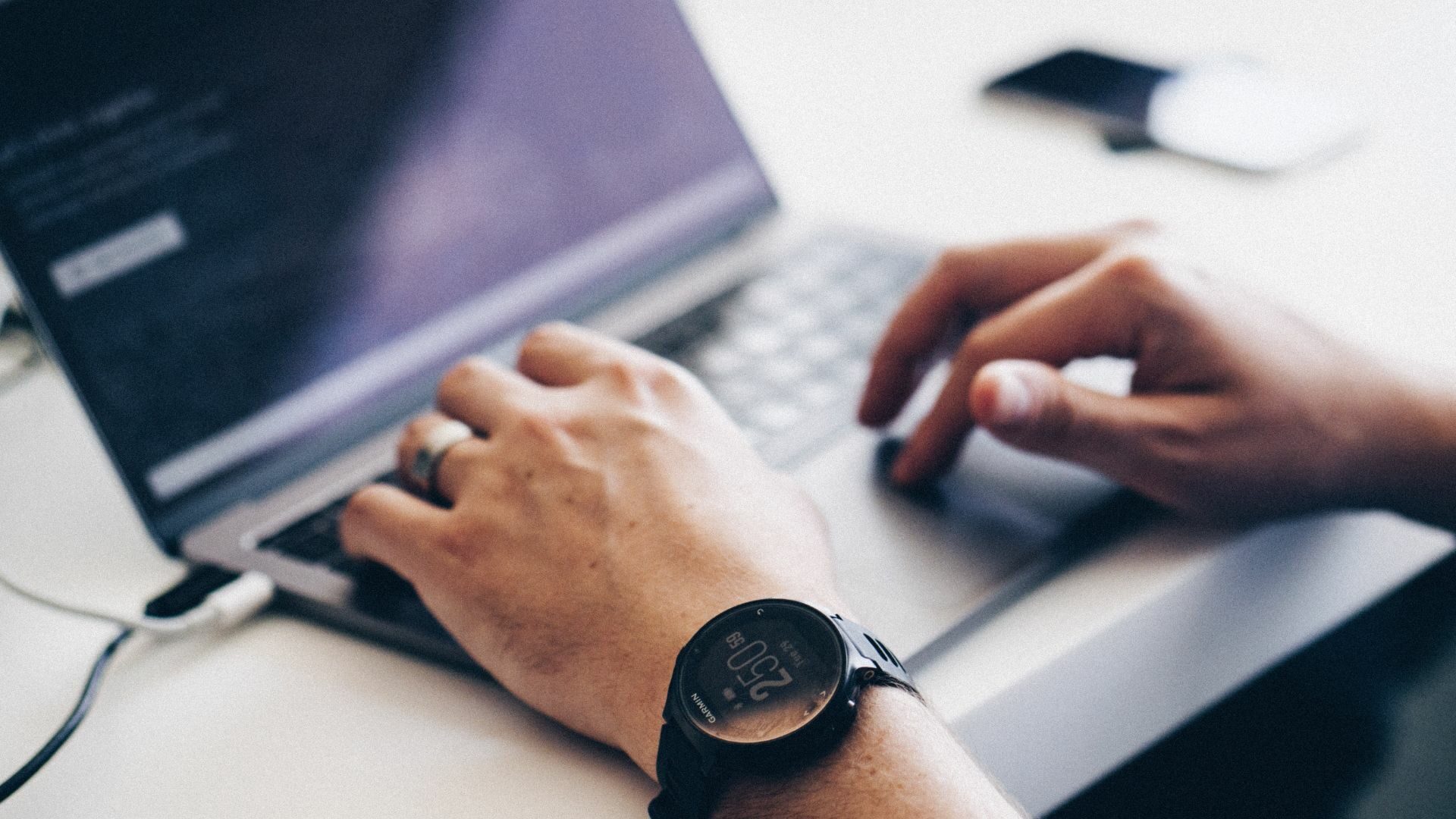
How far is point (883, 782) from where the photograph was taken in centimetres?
45

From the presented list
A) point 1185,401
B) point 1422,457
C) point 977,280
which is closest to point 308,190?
point 977,280

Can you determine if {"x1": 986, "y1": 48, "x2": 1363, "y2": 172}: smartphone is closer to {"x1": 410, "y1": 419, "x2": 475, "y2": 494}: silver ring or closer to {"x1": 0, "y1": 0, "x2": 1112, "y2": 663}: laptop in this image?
{"x1": 0, "y1": 0, "x2": 1112, "y2": 663}: laptop

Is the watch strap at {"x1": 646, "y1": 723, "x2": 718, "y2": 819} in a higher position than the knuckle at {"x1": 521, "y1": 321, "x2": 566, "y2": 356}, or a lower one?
lower

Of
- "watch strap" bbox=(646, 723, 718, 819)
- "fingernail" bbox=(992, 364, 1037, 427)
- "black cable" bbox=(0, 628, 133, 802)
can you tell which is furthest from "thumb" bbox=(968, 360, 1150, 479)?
"black cable" bbox=(0, 628, 133, 802)

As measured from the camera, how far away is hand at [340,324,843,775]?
50cm

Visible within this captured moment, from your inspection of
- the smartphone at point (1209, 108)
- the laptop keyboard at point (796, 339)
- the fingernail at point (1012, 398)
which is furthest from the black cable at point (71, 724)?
the smartphone at point (1209, 108)

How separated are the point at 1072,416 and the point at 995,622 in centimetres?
11

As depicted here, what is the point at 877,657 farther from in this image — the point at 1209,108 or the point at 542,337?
the point at 1209,108

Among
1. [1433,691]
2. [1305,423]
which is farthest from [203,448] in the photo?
[1433,691]

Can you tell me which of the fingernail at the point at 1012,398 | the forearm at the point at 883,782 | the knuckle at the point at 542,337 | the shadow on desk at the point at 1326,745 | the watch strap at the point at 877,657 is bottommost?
the shadow on desk at the point at 1326,745

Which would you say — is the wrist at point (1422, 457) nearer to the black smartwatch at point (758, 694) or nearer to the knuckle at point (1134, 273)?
the knuckle at point (1134, 273)

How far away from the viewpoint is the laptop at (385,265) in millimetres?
615

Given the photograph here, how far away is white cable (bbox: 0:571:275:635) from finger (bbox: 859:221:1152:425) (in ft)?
1.19

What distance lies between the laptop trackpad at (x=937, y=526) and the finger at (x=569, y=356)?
0.42 feet
